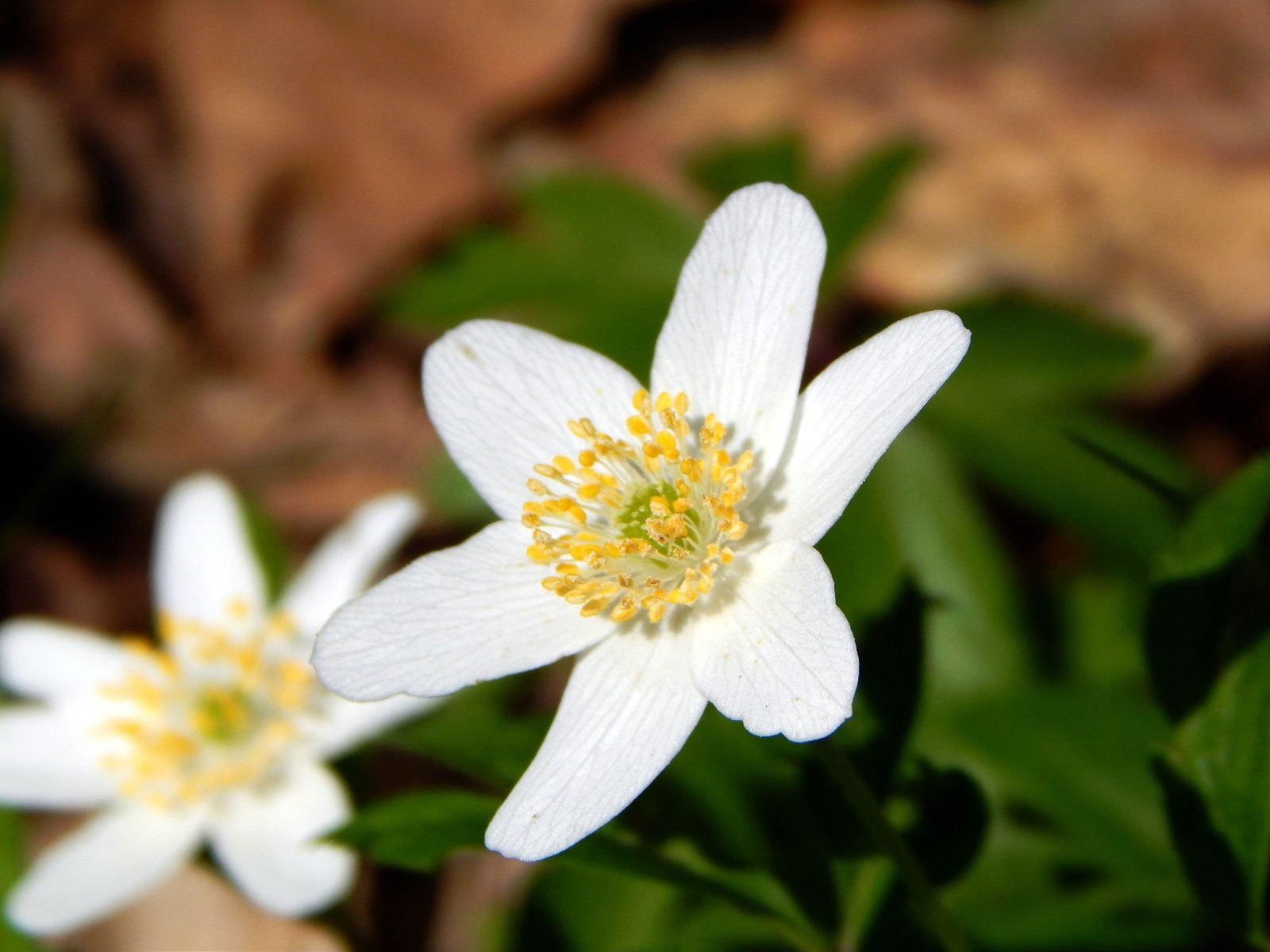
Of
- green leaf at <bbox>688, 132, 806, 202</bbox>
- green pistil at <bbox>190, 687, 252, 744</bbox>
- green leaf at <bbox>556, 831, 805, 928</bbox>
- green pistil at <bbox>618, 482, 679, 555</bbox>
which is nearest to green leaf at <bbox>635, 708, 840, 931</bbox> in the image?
green leaf at <bbox>556, 831, 805, 928</bbox>

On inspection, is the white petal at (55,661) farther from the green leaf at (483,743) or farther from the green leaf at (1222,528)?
the green leaf at (1222,528)

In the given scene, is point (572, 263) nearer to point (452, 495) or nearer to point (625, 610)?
point (452, 495)

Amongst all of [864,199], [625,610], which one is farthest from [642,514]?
[864,199]

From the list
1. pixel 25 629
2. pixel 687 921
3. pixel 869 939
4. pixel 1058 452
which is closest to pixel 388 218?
pixel 25 629

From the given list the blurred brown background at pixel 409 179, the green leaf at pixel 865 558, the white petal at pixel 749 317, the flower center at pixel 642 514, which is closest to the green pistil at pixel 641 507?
the flower center at pixel 642 514

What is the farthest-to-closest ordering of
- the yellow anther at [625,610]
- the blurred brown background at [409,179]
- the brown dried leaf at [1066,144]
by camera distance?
1. the blurred brown background at [409,179]
2. the brown dried leaf at [1066,144]
3. the yellow anther at [625,610]

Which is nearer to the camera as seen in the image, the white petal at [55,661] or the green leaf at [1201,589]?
the green leaf at [1201,589]
